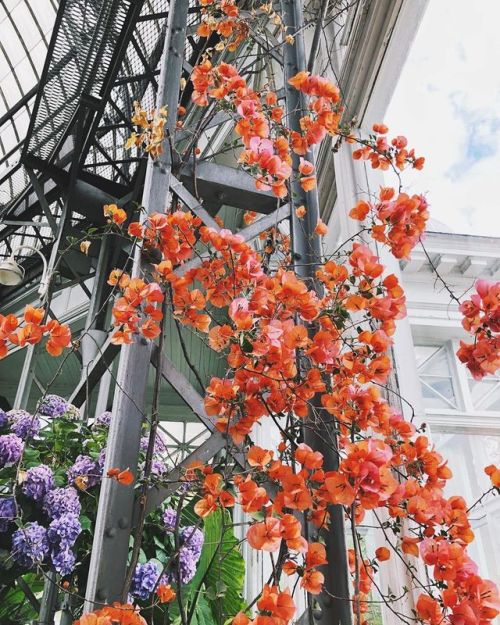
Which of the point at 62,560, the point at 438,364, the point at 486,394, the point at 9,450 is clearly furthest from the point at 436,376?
the point at 9,450

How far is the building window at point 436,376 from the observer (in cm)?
148

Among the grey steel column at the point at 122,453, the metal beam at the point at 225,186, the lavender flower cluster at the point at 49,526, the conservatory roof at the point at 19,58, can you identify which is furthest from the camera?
the conservatory roof at the point at 19,58

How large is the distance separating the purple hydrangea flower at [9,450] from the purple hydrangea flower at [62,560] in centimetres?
29

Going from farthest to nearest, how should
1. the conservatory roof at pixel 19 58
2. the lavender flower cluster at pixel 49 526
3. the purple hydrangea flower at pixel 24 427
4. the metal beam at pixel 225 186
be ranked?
the conservatory roof at pixel 19 58
the purple hydrangea flower at pixel 24 427
the metal beam at pixel 225 186
the lavender flower cluster at pixel 49 526

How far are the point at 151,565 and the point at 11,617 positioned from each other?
0.67 m

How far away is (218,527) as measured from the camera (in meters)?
1.70

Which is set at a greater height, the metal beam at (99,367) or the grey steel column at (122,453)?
the metal beam at (99,367)

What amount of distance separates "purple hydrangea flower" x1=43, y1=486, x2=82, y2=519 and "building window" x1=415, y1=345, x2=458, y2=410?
1.05 meters

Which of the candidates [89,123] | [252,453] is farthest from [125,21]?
[252,453]

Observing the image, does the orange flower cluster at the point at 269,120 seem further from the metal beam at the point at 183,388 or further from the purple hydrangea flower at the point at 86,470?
the purple hydrangea flower at the point at 86,470

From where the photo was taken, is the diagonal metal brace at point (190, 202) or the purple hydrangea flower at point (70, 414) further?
the purple hydrangea flower at point (70, 414)

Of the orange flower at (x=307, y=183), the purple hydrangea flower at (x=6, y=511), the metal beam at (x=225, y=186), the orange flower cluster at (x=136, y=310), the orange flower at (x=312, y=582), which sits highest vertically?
the metal beam at (x=225, y=186)

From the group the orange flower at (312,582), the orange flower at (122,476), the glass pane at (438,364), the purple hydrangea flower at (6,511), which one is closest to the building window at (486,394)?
the glass pane at (438,364)

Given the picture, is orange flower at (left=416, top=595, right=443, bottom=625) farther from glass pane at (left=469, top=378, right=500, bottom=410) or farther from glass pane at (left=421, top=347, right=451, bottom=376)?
glass pane at (left=421, top=347, right=451, bottom=376)
